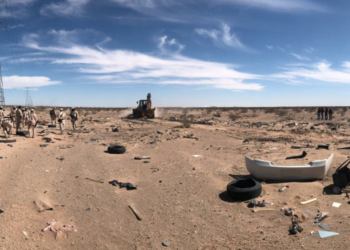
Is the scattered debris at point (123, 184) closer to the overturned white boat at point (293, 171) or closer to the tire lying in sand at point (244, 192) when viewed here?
the tire lying in sand at point (244, 192)

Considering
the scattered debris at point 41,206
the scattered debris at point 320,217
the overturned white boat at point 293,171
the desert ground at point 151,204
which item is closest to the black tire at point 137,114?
the desert ground at point 151,204

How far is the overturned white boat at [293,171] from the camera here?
719cm

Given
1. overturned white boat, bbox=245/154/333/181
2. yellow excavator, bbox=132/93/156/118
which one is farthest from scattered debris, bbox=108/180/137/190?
yellow excavator, bbox=132/93/156/118

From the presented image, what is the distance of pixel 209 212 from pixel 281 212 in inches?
61.4

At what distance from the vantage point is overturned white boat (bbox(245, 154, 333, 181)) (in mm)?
7188

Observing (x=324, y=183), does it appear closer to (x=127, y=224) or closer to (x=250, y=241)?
(x=250, y=241)

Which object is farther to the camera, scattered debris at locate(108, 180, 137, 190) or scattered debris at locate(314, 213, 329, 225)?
Result: scattered debris at locate(108, 180, 137, 190)

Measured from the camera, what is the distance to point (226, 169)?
29.8ft

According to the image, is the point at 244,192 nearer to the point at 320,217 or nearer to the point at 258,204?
the point at 258,204

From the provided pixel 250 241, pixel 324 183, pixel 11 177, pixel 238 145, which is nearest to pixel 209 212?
pixel 250 241

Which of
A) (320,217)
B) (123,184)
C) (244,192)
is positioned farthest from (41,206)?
(320,217)

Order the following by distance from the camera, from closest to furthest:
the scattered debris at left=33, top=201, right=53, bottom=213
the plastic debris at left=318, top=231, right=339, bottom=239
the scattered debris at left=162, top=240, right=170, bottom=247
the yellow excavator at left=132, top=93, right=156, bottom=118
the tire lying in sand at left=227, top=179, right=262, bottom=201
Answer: the plastic debris at left=318, top=231, right=339, bottom=239
the scattered debris at left=162, top=240, right=170, bottom=247
the scattered debris at left=33, top=201, right=53, bottom=213
the tire lying in sand at left=227, top=179, right=262, bottom=201
the yellow excavator at left=132, top=93, right=156, bottom=118

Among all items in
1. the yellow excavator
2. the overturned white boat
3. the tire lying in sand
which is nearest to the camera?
the tire lying in sand

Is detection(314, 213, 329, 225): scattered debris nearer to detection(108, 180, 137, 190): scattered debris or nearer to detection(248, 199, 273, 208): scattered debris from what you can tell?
detection(248, 199, 273, 208): scattered debris
